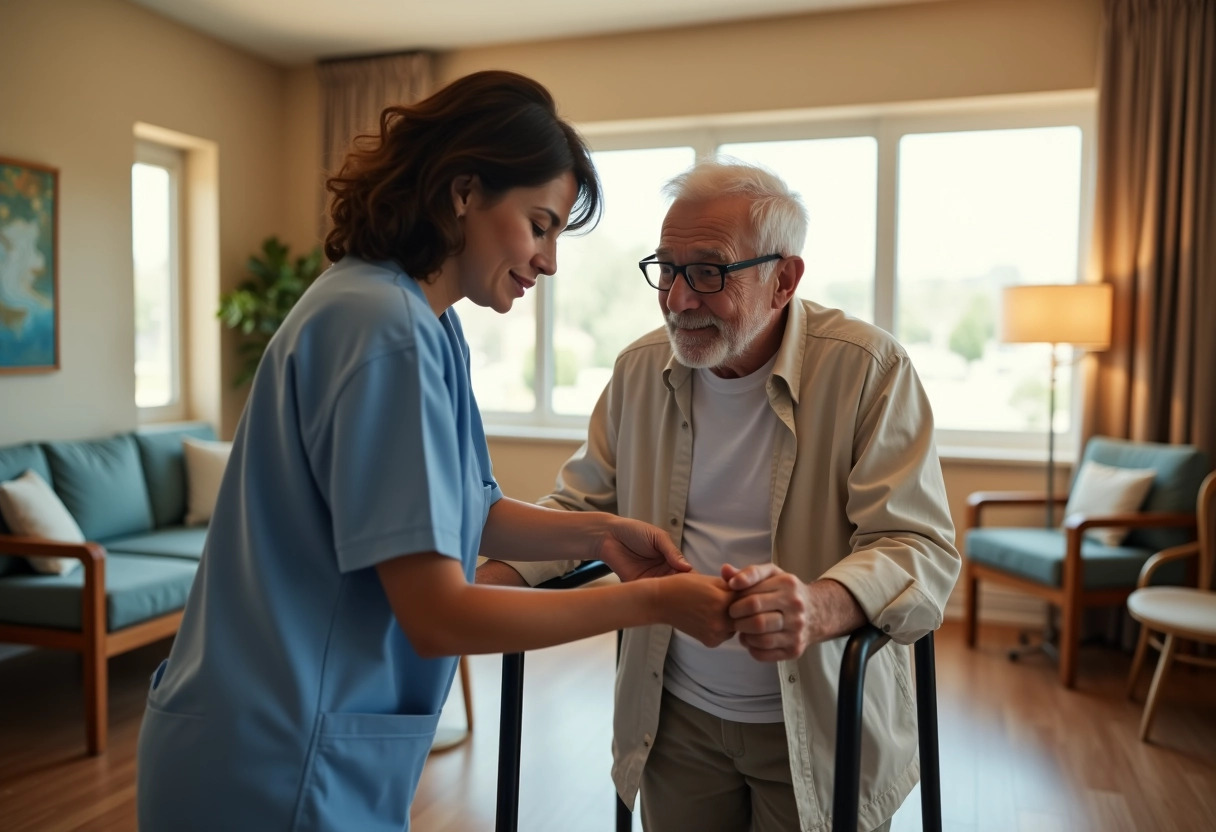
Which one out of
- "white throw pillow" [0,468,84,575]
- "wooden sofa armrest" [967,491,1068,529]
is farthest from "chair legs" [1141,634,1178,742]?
"white throw pillow" [0,468,84,575]

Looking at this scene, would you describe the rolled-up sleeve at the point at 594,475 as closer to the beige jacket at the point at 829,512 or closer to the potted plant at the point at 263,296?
the beige jacket at the point at 829,512

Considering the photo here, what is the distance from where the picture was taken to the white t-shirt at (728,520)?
1562 millimetres

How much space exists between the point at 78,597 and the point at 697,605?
2.88 metres

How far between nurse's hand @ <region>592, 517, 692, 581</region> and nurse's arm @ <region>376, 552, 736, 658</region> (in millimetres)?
404

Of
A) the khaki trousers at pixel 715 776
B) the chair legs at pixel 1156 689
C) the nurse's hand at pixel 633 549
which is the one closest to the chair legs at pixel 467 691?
the khaki trousers at pixel 715 776

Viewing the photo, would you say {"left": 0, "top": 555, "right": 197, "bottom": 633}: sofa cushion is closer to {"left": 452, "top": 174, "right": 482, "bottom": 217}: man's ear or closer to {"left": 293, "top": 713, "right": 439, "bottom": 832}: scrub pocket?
{"left": 293, "top": 713, "right": 439, "bottom": 832}: scrub pocket

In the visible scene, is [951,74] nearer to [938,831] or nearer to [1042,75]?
[1042,75]

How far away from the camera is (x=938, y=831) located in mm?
1365

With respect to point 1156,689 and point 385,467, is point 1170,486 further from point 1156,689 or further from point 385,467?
point 385,467

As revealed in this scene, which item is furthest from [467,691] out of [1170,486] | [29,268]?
[1170,486]

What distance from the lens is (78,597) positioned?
322cm

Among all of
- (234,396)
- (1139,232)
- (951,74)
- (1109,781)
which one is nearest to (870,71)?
(951,74)

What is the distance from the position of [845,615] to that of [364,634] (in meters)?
0.64

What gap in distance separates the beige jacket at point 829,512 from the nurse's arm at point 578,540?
120 millimetres
